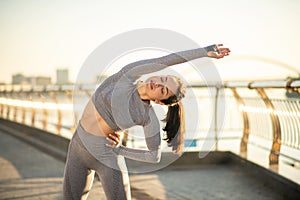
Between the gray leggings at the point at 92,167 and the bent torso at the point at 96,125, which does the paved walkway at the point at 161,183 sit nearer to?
the gray leggings at the point at 92,167

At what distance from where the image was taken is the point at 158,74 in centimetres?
331

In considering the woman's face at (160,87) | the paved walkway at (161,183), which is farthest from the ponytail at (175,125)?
the paved walkway at (161,183)

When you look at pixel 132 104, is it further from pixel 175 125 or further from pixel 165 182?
pixel 165 182

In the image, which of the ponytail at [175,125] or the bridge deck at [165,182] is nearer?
the ponytail at [175,125]

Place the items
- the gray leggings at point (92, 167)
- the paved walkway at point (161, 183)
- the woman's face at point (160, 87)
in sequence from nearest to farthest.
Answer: the woman's face at point (160, 87) → the gray leggings at point (92, 167) → the paved walkway at point (161, 183)

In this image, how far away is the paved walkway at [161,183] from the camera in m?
5.87

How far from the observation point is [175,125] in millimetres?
3447

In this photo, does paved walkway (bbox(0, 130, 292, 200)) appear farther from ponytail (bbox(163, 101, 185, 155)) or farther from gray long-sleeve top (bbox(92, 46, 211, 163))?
gray long-sleeve top (bbox(92, 46, 211, 163))

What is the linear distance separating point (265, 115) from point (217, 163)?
1356 millimetres

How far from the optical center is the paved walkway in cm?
587

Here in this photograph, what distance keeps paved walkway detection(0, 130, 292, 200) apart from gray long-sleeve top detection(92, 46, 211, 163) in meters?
2.66

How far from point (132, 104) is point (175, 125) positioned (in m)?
0.43

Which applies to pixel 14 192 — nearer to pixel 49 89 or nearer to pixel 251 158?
pixel 251 158

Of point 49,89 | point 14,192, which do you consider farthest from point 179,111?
point 49,89
